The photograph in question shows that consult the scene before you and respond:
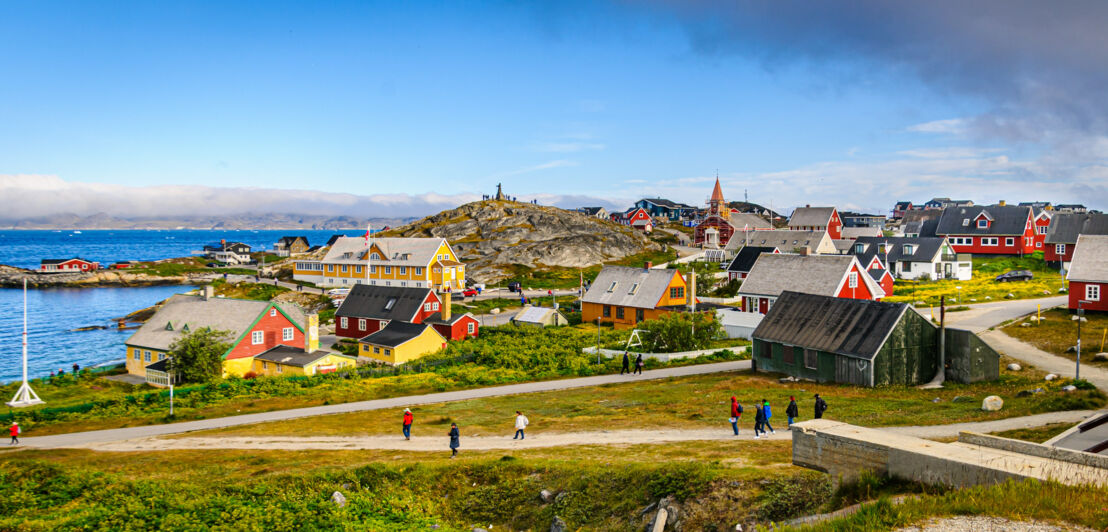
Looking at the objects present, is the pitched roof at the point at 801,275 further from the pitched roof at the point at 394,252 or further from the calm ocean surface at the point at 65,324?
the calm ocean surface at the point at 65,324

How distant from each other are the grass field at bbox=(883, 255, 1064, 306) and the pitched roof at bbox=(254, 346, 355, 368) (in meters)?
43.8

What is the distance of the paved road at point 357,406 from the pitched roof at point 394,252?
178ft

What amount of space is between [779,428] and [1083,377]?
17.4 meters

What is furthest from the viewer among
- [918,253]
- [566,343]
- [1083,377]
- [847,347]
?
[918,253]

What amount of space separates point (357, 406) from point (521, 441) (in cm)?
1365

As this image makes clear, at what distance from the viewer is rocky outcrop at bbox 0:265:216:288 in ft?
401

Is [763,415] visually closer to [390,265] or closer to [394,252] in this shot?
[390,265]

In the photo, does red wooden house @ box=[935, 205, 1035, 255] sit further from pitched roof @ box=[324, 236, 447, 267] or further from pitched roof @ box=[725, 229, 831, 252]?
pitched roof @ box=[324, 236, 447, 267]

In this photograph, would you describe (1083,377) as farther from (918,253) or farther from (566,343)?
(918,253)

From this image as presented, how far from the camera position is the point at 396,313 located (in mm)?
62781

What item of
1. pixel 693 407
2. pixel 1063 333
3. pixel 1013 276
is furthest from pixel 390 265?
pixel 1063 333

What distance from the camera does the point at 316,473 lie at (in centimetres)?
2233

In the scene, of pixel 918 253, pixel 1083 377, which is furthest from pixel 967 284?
pixel 1083 377

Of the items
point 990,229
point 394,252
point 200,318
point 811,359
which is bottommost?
point 811,359
